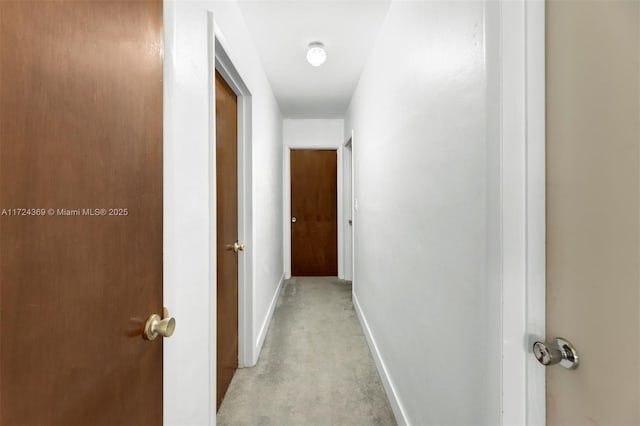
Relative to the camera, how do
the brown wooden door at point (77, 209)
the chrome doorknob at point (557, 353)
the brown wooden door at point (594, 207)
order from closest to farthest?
the brown wooden door at point (77, 209) < the brown wooden door at point (594, 207) < the chrome doorknob at point (557, 353)

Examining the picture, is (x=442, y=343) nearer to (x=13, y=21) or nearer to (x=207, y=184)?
(x=207, y=184)

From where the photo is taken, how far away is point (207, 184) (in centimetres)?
134

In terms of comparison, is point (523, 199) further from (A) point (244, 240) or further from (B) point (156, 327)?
(A) point (244, 240)

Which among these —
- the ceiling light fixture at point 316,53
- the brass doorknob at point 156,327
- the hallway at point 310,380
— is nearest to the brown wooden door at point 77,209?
the brass doorknob at point 156,327

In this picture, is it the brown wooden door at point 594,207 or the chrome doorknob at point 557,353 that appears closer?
the brown wooden door at point 594,207

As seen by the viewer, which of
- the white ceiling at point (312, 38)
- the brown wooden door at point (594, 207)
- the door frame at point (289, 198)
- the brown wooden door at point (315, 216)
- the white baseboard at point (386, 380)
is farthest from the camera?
the brown wooden door at point (315, 216)

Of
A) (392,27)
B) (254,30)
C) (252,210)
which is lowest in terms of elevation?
(252,210)

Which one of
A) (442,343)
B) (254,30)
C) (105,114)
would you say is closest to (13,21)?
(105,114)

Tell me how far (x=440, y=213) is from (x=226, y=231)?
1283mm

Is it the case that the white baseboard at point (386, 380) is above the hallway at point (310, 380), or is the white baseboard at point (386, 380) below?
above

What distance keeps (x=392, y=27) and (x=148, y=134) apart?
5.33 feet

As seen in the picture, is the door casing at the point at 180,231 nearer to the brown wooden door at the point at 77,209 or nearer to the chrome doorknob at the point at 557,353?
the brown wooden door at the point at 77,209

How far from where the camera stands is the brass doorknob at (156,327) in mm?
761

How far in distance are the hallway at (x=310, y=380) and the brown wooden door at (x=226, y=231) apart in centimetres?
19
